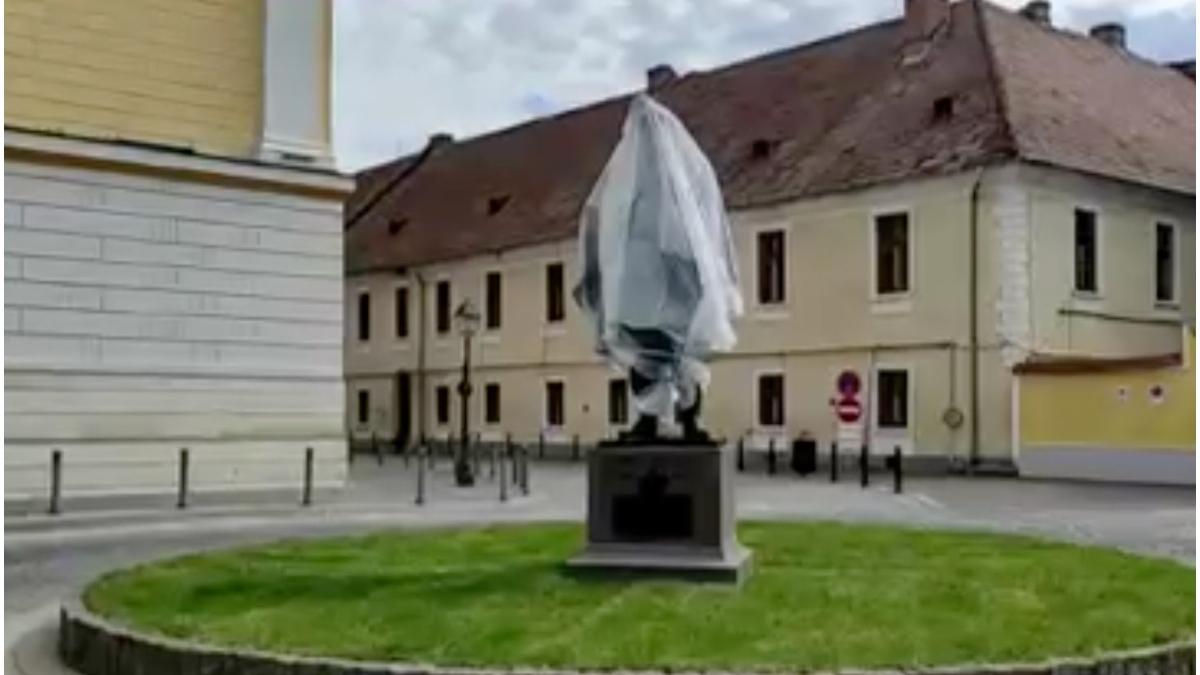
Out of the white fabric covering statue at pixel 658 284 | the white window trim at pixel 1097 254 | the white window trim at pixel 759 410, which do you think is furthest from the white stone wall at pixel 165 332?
the white window trim at pixel 1097 254

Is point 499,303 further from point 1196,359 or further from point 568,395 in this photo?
point 1196,359

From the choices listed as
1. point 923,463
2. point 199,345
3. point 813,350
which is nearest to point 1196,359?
point 923,463

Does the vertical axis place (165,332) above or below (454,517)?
above

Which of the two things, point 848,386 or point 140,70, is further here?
point 848,386

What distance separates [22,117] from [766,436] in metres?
21.1

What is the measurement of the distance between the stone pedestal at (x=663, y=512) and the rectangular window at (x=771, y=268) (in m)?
26.8

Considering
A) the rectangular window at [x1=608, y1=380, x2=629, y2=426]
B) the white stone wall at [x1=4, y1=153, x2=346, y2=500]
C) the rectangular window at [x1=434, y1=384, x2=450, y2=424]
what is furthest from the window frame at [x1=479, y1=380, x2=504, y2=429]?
the white stone wall at [x1=4, y1=153, x2=346, y2=500]

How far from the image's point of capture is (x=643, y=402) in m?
10.3

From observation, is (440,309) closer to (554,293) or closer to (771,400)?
(554,293)

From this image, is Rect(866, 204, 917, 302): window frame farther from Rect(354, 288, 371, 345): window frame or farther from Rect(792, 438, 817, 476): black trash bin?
Rect(354, 288, 371, 345): window frame

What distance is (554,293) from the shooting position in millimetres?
42625

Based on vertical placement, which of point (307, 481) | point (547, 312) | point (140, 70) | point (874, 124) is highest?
point (874, 124)

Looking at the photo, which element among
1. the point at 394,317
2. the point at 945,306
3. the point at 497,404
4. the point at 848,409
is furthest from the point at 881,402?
the point at 394,317

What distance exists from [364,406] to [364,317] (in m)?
2.79
